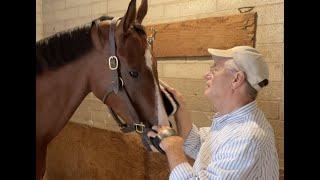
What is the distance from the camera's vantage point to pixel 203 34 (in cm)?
180

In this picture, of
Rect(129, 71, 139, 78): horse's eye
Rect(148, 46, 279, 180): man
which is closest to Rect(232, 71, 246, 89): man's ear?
Rect(148, 46, 279, 180): man

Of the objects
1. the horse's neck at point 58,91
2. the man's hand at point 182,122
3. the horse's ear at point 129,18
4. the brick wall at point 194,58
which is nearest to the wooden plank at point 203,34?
the brick wall at point 194,58

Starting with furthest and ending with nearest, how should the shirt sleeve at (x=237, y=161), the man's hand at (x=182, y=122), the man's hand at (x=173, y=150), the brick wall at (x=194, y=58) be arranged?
the brick wall at (x=194, y=58) → the man's hand at (x=182, y=122) → the man's hand at (x=173, y=150) → the shirt sleeve at (x=237, y=161)

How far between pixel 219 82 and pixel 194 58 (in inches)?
30.5

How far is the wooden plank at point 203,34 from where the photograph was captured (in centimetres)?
163

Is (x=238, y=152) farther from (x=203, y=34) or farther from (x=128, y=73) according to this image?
(x=203, y=34)

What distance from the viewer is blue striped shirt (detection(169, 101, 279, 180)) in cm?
95

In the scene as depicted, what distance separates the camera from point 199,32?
1.83m

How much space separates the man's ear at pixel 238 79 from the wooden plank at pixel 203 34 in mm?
592

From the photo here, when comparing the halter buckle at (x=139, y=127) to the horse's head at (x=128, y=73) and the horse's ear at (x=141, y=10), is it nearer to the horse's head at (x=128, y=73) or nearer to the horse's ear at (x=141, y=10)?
the horse's head at (x=128, y=73)

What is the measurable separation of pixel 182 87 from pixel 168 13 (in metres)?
0.50

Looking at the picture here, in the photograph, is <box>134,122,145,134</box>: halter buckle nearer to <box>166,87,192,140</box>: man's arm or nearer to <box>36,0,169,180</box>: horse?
<box>36,0,169,180</box>: horse
